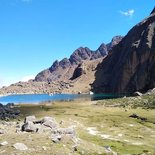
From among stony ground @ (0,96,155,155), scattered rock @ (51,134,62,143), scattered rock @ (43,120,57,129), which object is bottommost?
stony ground @ (0,96,155,155)

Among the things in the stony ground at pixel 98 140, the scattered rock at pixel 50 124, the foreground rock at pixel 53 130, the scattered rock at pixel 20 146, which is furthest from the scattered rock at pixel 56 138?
the scattered rock at pixel 50 124

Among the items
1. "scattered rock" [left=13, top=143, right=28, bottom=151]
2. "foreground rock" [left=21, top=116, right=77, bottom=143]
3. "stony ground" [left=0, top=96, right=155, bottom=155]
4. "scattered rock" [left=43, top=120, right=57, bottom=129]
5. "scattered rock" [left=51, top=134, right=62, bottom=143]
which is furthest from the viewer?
"scattered rock" [left=43, top=120, right=57, bottom=129]

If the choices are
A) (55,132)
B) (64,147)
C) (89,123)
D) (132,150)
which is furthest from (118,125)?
(64,147)

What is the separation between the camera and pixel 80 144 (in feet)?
113

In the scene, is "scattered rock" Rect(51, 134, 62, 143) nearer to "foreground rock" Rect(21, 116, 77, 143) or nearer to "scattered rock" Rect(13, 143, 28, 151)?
"foreground rock" Rect(21, 116, 77, 143)

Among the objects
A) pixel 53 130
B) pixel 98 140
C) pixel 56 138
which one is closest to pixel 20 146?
pixel 56 138

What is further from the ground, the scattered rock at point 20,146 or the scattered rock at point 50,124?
the scattered rock at point 50,124

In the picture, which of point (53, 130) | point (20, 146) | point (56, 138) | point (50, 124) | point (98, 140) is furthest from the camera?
point (98, 140)

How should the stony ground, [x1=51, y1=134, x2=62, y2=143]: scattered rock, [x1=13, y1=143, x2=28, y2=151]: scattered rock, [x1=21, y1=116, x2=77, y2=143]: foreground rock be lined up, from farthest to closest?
[x1=21, y1=116, x2=77, y2=143]: foreground rock, [x1=51, y1=134, x2=62, y2=143]: scattered rock, the stony ground, [x1=13, y1=143, x2=28, y2=151]: scattered rock

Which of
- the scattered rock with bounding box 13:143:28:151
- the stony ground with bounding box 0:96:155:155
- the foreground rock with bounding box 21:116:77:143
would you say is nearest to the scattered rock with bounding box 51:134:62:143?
the foreground rock with bounding box 21:116:77:143

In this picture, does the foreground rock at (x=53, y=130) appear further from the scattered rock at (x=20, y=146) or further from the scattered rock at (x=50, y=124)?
the scattered rock at (x=20, y=146)

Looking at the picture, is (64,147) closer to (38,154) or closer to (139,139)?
(38,154)

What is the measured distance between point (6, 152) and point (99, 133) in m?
27.6

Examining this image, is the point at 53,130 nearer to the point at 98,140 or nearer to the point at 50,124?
the point at 50,124
